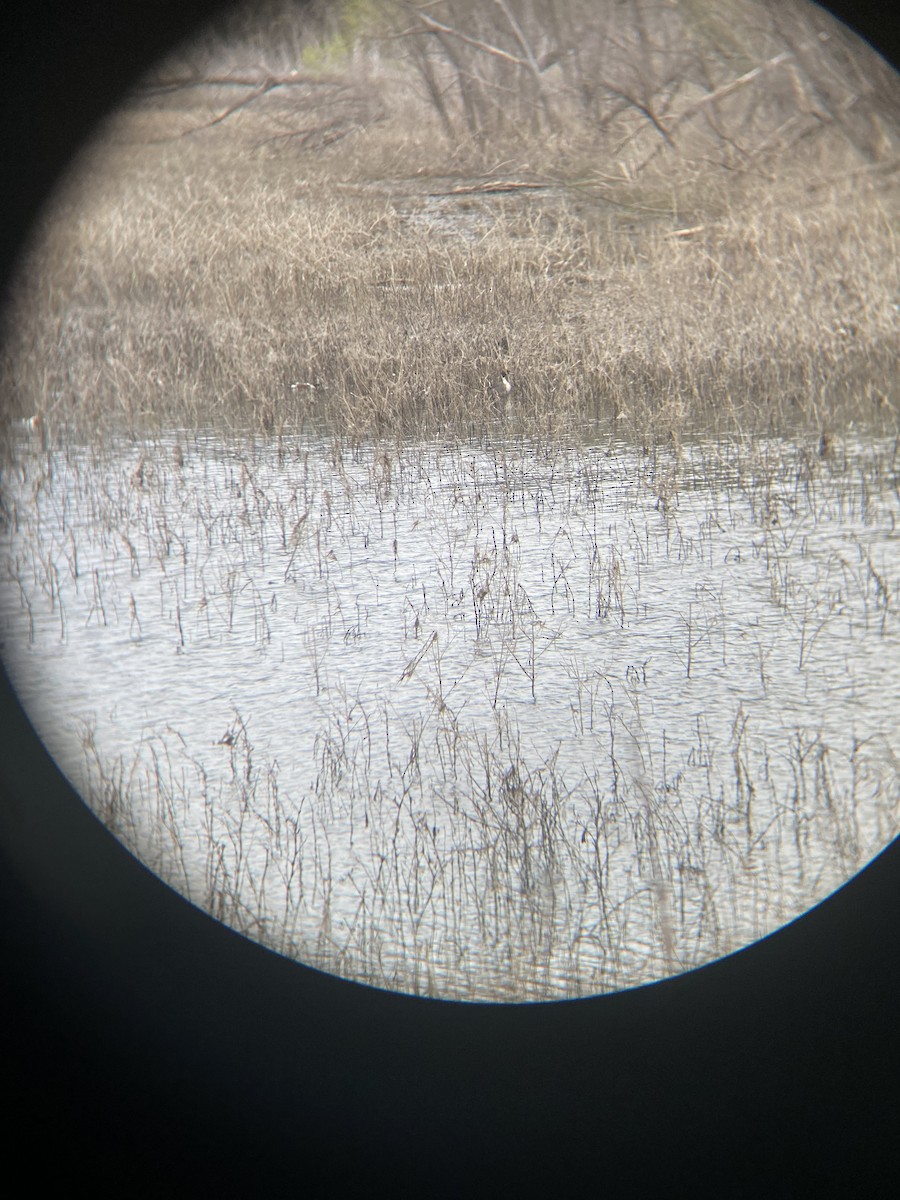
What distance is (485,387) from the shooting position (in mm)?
3529

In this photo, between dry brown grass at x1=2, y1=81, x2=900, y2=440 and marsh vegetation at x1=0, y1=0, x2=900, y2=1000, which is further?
dry brown grass at x1=2, y1=81, x2=900, y2=440

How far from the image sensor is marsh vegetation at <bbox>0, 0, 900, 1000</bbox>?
1447 mm

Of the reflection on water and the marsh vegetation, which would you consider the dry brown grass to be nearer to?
A: the marsh vegetation

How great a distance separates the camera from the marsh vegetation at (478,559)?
4.75 ft

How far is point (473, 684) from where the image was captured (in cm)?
202

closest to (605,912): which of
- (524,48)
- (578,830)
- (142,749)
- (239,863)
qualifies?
(578,830)

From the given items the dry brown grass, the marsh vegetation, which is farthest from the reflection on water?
the dry brown grass

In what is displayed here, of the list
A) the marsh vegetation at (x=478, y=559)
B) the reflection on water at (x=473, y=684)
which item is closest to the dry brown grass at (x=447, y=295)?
the marsh vegetation at (x=478, y=559)

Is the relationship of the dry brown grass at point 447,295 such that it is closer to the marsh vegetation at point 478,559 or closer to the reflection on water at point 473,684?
the marsh vegetation at point 478,559

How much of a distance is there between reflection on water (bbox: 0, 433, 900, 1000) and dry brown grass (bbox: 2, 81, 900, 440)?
1.31 ft

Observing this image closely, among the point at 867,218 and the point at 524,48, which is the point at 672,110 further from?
the point at 867,218

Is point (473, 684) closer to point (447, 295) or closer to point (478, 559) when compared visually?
point (478, 559)

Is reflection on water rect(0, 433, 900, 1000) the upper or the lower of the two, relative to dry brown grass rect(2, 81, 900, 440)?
lower

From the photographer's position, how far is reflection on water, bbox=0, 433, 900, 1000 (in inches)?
54.5
